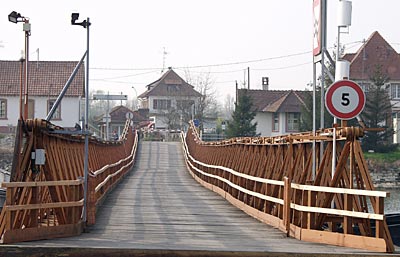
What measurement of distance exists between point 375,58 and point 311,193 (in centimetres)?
7031

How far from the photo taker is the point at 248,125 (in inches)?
2842

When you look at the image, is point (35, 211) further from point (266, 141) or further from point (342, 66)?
point (266, 141)

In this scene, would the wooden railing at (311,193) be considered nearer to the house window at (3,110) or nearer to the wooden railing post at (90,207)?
the wooden railing post at (90,207)

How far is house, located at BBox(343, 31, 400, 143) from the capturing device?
256ft

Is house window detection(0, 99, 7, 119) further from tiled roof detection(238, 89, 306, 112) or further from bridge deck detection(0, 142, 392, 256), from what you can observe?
bridge deck detection(0, 142, 392, 256)

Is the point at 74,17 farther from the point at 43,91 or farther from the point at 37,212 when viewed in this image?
the point at 43,91

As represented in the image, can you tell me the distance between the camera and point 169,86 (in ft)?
404

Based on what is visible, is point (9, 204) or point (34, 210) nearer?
point (9, 204)

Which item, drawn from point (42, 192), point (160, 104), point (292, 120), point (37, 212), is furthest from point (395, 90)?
point (37, 212)

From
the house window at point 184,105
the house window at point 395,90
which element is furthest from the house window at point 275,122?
the house window at point 184,105

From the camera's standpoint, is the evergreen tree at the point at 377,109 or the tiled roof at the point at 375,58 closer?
the evergreen tree at the point at 377,109

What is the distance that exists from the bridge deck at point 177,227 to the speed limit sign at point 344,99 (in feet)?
7.56

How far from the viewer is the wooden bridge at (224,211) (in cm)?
1294

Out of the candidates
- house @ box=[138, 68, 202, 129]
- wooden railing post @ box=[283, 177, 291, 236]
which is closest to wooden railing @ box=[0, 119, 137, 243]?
wooden railing post @ box=[283, 177, 291, 236]
